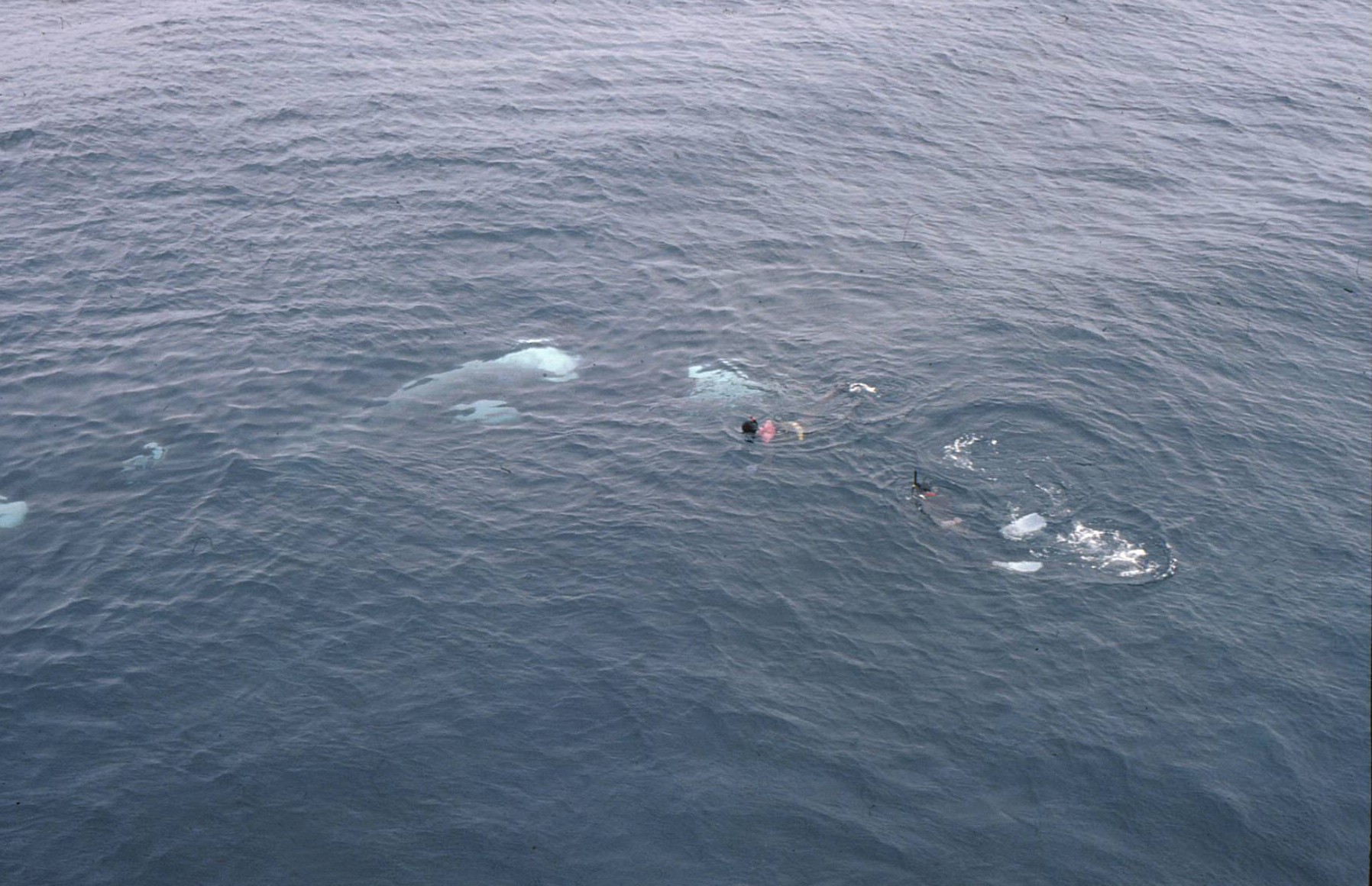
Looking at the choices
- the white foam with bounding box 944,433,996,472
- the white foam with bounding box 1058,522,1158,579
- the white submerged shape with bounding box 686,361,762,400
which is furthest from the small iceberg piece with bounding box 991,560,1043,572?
the white submerged shape with bounding box 686,361,762,400

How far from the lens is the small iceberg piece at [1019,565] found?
5122 centimetres

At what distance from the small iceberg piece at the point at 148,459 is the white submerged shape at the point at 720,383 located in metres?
27.2

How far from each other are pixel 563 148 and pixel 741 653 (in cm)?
5168

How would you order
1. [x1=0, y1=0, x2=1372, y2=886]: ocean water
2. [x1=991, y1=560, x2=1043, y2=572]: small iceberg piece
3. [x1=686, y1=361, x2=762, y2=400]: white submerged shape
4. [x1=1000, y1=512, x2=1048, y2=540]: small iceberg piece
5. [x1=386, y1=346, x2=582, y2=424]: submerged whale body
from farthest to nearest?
[x1=686, y1=361, x2=762, y2=400]: white submerged shape, [x1=386, y1=346, x2=582, y2=424]: submerged whale body, [x1=1000, y1=512, x2=1048, y2=540]: small iceberg piece, [x1=991, y1=560, x2=1043, y2=572]: small iceberg piece, [x1=0, y1=0, x2=1372, y2=886]: ocean water

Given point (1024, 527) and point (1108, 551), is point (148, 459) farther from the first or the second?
point (1108, 551)

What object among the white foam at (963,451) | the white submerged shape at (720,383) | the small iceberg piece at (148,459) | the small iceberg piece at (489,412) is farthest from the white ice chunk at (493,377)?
the white foam at (963,451)

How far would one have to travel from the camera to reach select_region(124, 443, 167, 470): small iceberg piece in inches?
2298

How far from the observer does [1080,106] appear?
314ft

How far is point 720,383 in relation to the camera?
210ft

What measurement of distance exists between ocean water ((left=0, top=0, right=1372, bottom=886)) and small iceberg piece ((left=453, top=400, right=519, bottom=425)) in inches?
19.6

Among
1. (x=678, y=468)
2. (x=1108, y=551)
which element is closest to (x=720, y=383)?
(x=678, y=468)

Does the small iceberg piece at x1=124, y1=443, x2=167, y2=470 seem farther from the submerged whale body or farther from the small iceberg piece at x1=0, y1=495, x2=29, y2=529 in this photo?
the submerged whale body

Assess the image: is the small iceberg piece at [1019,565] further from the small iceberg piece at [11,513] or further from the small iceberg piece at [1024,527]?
the small iceberg piece at [11,513]

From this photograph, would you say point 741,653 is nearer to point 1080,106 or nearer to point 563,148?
point 563,148
